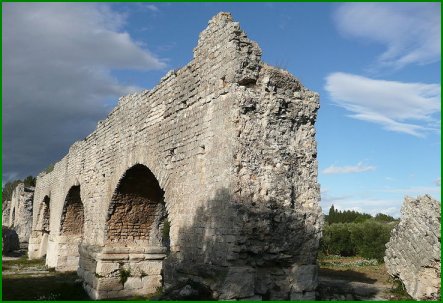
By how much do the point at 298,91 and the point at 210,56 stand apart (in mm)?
1588

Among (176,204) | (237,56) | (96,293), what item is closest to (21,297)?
(96,293)

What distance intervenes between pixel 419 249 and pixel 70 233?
15075mm

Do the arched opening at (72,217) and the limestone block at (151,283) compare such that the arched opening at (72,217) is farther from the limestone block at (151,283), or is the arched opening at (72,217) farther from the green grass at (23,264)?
the limestone block at (151,283)

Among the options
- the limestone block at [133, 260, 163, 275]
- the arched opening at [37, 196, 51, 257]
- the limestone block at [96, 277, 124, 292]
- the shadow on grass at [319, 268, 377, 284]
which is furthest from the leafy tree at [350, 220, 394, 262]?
the arched opening at [37, 196, 51, 257]

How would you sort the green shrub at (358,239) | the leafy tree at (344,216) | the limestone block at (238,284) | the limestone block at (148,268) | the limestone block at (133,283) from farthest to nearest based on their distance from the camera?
the leafy tree at (344,216)
the green shrub at (358,239)
the limestone block at (148,268)
the limestone block at (133,283)
the limestone block at (238,284)

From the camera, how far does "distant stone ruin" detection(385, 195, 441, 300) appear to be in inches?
324

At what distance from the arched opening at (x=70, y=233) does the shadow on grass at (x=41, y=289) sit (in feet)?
7.62

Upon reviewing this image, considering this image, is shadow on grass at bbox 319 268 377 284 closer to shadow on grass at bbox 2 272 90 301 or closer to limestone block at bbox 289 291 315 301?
limestone block at bbox 289 291 315 301

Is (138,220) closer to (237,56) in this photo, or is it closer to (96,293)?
(96,293)

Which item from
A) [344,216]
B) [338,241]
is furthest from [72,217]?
[344,216]

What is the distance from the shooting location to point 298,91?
7414 mm

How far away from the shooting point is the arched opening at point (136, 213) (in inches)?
444

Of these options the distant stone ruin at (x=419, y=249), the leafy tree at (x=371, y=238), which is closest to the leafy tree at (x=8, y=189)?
the leafy tree at (x=371, y=238)

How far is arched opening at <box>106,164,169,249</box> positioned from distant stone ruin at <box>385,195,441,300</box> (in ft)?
18.5
